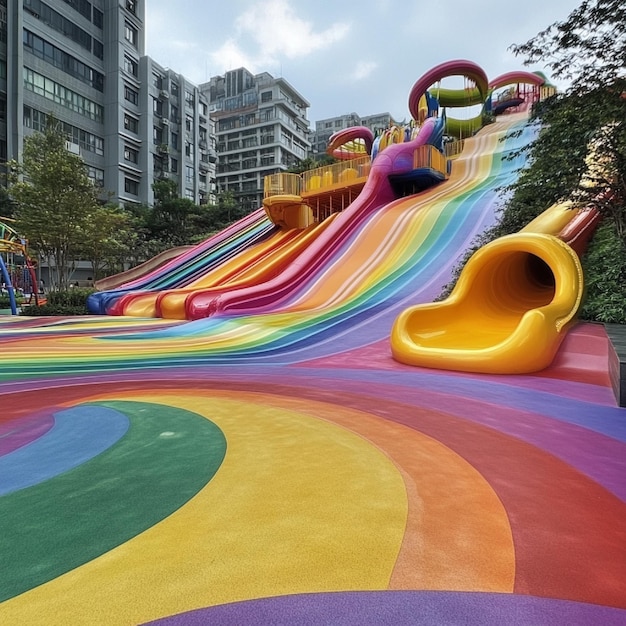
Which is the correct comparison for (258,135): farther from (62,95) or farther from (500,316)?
(500,316)

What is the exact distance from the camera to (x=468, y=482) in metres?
2.83

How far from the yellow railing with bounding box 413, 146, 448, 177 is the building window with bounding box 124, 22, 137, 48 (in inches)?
1679

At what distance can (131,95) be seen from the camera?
154ft

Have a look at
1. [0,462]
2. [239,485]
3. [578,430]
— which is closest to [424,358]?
[578,430]

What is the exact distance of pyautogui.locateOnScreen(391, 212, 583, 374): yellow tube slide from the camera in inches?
243

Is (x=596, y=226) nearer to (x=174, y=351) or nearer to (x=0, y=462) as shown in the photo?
(x=174, y=351)

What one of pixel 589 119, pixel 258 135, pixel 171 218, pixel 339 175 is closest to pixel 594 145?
pixel 589 119

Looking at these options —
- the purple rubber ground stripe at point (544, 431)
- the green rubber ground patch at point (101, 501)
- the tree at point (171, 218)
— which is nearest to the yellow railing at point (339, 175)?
the purple rubber ground stripe at point (544, 431)

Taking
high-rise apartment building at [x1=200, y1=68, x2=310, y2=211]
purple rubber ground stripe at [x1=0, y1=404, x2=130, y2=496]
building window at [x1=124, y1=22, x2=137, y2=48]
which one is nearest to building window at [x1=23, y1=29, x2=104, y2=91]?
building window at [x1=124, y1=22, x2=137, y2=48]

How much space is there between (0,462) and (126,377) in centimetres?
279

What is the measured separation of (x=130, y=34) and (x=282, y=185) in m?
40.6

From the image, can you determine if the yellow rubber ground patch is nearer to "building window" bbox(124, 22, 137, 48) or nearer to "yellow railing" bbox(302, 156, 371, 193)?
"yellow railing" bbox(302, 156, 371, 193)

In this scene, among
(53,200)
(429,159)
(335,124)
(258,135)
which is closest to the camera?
(53,200)

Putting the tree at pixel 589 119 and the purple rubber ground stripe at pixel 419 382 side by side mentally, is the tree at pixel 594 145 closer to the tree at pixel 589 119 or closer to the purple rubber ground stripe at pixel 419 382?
the tree at pixel 589 119
